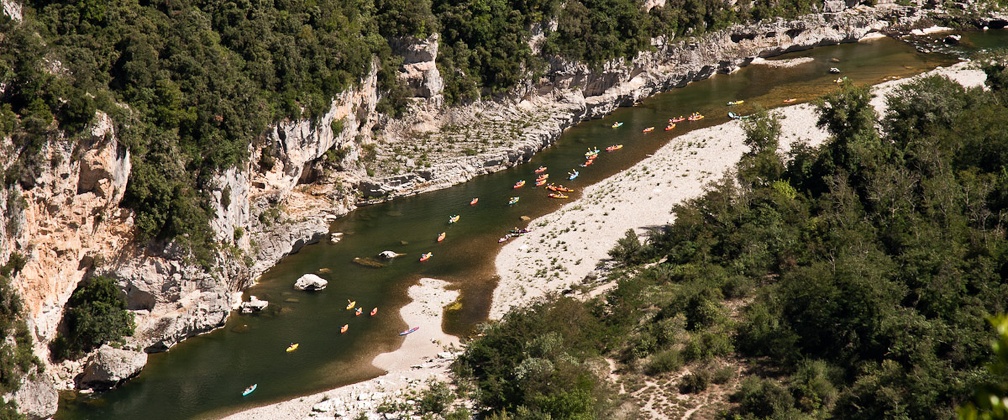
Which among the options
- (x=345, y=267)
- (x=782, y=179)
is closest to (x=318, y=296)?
(x=345, y=267)

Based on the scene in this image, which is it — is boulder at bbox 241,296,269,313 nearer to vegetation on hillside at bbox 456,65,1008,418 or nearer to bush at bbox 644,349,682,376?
vegetation on hillside at bbox 456,65,1008,418

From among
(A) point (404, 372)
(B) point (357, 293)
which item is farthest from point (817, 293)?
(B) point (357, 293)

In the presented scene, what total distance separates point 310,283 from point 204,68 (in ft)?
54.8

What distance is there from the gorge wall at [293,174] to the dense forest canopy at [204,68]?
1322 mm

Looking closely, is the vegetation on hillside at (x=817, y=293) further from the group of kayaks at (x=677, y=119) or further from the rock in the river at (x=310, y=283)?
the group of kayaks at (x=677, y=119)

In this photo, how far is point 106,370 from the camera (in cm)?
5275

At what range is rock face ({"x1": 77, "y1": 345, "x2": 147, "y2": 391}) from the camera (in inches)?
2080

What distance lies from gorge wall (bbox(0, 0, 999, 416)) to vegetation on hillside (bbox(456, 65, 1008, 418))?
19673mm

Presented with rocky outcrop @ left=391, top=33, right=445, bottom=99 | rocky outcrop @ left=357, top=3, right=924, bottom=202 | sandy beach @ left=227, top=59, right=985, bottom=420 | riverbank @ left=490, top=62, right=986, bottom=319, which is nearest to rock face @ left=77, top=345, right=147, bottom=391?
sandy beach @ left=227, top=59, right=985, bottom=420

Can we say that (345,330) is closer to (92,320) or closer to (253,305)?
(253,305)

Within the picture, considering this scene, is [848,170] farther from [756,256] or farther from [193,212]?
[193,212]

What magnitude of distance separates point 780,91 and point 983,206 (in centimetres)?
5236

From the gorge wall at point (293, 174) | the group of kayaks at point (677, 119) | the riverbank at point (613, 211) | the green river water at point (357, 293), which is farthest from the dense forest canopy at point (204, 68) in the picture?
the riverbank at point (613, 211)

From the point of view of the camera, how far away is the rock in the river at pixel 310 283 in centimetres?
6488
